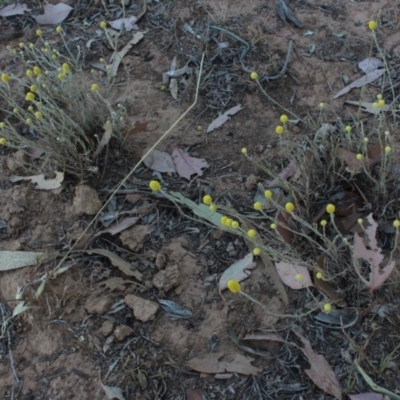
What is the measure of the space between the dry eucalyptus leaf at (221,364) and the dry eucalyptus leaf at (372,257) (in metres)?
0.48

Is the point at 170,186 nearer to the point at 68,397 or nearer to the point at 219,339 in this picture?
the point at 219,339

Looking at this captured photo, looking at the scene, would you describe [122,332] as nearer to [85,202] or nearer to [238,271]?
[238,271]

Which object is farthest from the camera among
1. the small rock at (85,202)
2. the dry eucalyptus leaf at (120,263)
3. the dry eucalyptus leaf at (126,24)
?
the dry eucalyptus leaf at (126,24)

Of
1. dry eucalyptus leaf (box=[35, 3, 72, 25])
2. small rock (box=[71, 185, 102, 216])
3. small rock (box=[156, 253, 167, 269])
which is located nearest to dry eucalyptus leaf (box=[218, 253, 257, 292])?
small rock (box=[156, 253, 167, 269])

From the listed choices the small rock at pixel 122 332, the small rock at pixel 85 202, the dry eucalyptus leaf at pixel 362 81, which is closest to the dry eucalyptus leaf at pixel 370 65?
the dry eucalyptus leaf at pixel 362 81

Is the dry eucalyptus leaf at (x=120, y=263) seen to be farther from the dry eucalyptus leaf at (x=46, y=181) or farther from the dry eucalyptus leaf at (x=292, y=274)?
the dry eucalyptus leaf at (x=292, y=274)

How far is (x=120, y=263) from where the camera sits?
→ 6.90ft

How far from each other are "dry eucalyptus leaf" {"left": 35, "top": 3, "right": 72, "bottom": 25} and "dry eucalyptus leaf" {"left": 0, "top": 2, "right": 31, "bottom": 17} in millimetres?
128

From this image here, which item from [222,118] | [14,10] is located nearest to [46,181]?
[222,118]

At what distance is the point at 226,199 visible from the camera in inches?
89.4

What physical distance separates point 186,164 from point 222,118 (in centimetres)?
33

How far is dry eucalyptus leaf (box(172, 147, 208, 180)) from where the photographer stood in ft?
7.82

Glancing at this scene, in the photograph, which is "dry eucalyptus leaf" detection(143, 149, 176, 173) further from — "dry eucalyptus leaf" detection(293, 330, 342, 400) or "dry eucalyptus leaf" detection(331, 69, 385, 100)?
"dry eucalyptus leaf" detection(293, 330, 342, 400)

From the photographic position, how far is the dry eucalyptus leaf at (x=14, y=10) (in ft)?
10.7
